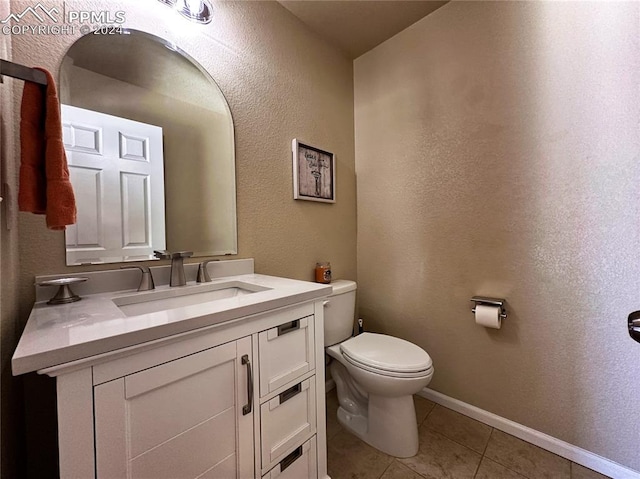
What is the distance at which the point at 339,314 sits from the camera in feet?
5.27

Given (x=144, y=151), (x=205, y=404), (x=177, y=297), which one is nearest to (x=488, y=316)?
(x=205, y=404)

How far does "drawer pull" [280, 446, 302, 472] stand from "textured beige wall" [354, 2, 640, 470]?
1.08m

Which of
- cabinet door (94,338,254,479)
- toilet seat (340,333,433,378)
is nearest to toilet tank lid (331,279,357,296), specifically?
toilet seat (340,333,433,378)

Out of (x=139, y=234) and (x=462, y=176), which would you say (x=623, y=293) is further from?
(x=139, y=234)

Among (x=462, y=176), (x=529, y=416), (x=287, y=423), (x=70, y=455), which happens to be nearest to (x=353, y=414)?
(x=287, y=423)

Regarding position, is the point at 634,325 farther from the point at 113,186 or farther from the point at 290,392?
the point at 113,186

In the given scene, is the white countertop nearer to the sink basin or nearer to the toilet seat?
the sink basin

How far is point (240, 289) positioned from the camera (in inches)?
47.2

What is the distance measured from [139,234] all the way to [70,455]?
753 mm

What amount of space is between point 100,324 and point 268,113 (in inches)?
50.2

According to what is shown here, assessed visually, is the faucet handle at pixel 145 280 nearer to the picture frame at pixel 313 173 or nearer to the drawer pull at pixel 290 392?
the drawer pull at pixel 290 392

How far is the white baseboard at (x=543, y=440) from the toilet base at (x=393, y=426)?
448 millimetres

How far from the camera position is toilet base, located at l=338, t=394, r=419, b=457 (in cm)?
129

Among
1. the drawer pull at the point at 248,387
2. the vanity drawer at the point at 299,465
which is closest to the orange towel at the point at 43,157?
the drawer pull at the point at 248,387
